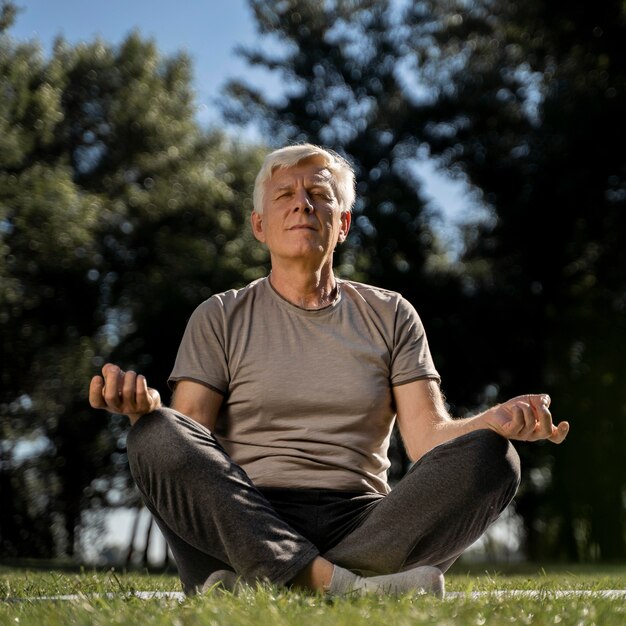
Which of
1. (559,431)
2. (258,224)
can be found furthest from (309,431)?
(258,224)

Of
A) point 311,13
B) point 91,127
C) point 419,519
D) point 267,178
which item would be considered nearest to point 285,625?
point 419,519

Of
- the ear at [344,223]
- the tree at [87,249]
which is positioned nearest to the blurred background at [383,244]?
the tree at [87,249]

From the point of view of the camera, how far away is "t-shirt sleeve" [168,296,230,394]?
326cm

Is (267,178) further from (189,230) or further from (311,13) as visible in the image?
(311,13)

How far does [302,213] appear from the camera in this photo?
11.4 feet

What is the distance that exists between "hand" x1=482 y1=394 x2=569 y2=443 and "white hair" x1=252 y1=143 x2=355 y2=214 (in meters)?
1.19

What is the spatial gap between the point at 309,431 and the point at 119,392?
2.28 feet

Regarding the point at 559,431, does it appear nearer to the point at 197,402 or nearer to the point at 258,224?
the point at 197,402

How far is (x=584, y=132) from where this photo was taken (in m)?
16.4

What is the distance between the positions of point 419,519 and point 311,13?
60.5 ft

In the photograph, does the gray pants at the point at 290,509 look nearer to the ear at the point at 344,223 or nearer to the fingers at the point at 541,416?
the fingers at the point at 541,416

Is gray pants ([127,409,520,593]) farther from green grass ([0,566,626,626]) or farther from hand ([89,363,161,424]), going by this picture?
green grass ([0,566,626,626])

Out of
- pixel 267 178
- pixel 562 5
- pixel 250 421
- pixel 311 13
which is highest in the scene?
pixel 311 13

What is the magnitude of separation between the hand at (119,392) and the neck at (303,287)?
0.84 meters
